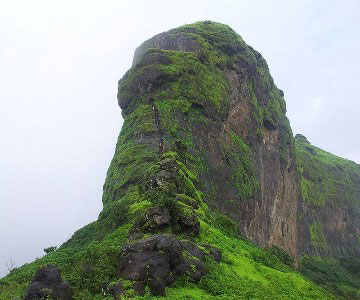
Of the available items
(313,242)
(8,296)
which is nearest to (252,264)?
(8,296)

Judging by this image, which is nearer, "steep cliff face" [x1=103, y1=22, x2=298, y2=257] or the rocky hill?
the rocky hill

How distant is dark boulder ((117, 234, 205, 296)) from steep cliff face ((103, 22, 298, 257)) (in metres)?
13.4

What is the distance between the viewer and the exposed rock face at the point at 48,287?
59.1 ft

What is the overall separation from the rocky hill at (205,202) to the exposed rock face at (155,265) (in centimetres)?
6

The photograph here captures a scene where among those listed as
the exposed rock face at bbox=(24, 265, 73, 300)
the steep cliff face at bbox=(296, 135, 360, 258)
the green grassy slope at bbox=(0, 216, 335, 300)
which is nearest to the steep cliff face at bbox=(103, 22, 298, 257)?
the green grassy slope at bbox=(0, 216, 335, 300)

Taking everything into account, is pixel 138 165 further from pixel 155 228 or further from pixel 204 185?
pixel 155 228

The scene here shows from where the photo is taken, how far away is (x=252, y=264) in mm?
27594

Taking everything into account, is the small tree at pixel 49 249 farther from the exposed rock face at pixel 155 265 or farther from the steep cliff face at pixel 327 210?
the steep cliff face at pixel 327 210

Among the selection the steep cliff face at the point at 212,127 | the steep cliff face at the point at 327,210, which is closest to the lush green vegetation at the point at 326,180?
the steep cliff face at the point at 327,210

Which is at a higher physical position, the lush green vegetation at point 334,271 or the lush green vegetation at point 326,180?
the lush green vegetation at point 326,180

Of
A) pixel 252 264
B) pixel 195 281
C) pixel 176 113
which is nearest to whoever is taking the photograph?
pixel 195 281

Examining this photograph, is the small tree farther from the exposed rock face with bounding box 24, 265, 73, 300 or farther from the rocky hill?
the exposed rock face with bounding box 24, 265, 73, 300

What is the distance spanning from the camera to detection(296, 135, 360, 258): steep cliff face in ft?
293

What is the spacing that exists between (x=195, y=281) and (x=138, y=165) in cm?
2211
